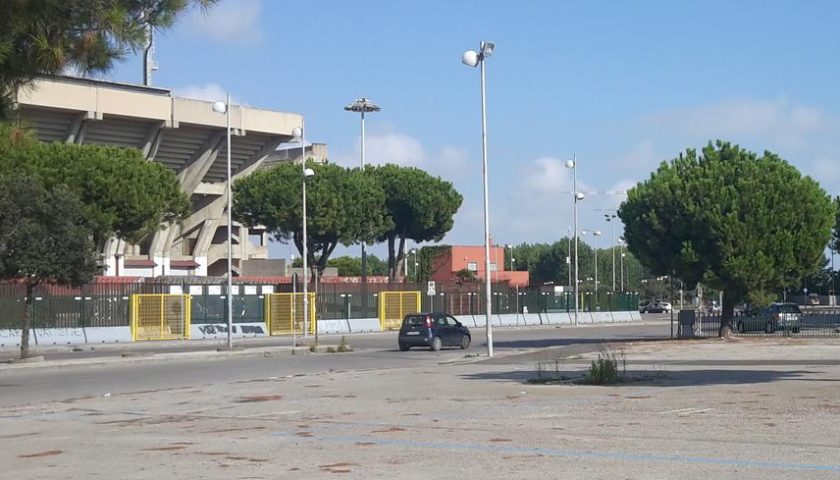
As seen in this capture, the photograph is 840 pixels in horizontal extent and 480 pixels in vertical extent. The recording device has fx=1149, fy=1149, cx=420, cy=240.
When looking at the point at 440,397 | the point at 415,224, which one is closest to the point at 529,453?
the point at 440,397

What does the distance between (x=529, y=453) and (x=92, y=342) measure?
1507 inches

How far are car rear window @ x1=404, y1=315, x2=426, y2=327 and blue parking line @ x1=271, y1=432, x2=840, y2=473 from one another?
26197mm

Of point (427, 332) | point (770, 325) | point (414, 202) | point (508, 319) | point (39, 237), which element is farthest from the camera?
point (414, 202)

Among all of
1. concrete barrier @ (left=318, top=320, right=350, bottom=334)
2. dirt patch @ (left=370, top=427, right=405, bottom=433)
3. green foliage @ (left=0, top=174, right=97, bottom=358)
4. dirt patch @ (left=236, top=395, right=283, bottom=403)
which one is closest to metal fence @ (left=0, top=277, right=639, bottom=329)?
concrete barrier @ (left=318, top=320, right=350, bottom=334)

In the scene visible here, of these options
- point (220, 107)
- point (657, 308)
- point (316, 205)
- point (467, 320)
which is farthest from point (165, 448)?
point (657, 308)

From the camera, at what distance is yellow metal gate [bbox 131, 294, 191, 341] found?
50344mm

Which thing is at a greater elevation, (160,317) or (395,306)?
(395,306)

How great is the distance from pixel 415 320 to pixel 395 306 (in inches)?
914

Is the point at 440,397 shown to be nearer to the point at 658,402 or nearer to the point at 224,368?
the point at 658,402

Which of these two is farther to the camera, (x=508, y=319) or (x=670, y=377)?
(x=508, y=319)

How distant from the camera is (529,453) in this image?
1300 cm

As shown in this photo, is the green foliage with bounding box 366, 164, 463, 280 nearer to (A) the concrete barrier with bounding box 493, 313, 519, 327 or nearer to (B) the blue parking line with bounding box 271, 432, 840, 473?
(A) the concrete barrier with bounding box 493, 313, 519, 327

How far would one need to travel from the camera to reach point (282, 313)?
5766 centimetres

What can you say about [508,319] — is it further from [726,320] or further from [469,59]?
[469,59]
